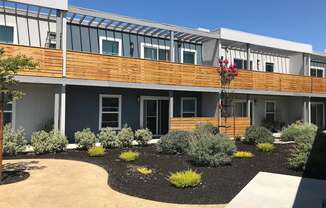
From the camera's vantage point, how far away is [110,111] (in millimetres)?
18500

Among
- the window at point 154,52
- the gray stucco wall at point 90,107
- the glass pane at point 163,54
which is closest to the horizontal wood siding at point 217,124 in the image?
the gray stucco wall at point 90,107

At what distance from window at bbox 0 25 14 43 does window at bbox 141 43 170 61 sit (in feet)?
24.1

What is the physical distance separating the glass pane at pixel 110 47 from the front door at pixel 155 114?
3252 mm

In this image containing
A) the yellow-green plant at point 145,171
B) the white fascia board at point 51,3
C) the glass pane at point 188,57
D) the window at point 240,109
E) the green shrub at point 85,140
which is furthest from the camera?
the window at point 240,109

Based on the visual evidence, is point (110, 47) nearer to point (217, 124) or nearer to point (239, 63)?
point (217, 124)

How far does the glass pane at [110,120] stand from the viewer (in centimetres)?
1824

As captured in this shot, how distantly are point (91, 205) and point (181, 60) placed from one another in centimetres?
1610

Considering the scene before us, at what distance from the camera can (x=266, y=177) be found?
362 inches

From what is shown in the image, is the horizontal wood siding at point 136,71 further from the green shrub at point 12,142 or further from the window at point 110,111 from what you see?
the green shrub at point 12,142

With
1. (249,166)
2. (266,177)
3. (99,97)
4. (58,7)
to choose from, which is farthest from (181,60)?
(266,177)

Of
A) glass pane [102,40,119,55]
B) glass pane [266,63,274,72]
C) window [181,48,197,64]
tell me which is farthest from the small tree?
glass pane [266,63,274,72]

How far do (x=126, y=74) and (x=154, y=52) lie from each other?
466 cm

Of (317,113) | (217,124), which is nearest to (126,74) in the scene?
(217,124)

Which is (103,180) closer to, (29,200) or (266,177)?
(29,200)
